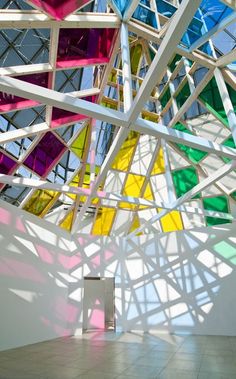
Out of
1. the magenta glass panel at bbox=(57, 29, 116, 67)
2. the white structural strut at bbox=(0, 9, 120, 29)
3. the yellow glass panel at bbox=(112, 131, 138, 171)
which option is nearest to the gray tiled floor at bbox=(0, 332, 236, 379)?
the white structural strut at bbox=(0, 9, 120, 29)

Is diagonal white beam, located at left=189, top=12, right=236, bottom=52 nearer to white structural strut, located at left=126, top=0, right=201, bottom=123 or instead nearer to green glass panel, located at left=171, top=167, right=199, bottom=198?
white structural strut, located at left=126, top=0, right=201, bottom=123

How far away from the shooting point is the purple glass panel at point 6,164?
9.98 metres

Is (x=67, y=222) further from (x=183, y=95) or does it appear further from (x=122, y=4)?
(x=122, y=4)

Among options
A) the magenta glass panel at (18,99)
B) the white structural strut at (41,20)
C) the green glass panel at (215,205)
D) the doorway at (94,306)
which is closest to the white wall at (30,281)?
the doorway at (94,306)

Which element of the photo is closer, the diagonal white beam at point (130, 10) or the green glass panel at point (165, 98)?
the diagonal white beam at point (130, 10)

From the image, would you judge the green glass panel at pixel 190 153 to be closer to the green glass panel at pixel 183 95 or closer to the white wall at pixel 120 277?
the green glass panel at pixel 183 95

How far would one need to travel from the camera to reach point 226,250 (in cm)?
1182

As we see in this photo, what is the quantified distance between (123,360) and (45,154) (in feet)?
25.4

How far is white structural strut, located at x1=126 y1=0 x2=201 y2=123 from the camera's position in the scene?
11.7ft

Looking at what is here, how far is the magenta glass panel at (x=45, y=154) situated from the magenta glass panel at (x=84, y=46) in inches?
132

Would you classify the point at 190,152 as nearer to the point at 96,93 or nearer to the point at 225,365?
the point at 96,93

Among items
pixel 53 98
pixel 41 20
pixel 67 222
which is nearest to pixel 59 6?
pixel 41 20

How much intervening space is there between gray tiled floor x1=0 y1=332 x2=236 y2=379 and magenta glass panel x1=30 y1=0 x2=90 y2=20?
24.6 ft

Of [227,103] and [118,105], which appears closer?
[227,103]
